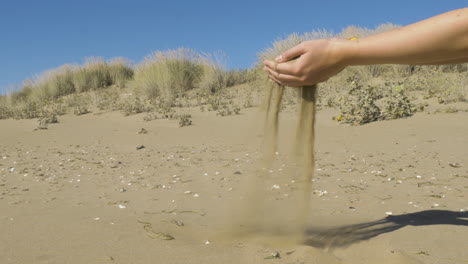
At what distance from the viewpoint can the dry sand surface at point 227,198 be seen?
219 cm

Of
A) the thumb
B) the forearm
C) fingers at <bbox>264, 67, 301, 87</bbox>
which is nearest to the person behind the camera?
the forearm

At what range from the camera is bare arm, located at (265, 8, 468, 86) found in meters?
1.62

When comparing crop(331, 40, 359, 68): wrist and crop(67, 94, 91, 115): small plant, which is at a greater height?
crop(67, 94, 91, 115): small plant

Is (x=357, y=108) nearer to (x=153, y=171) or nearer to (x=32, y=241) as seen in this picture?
(x=153, y=171)

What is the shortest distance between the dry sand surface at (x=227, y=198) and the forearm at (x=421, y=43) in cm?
94

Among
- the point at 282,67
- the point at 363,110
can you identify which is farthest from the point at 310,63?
the point at 363,110

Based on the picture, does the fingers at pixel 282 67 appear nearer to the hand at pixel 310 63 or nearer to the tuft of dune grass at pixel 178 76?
the hand at pixel 310 63

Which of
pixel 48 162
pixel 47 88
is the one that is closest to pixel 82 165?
pixel 48 162

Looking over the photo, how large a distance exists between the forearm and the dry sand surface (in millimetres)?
941

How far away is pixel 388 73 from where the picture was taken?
37.4 ft

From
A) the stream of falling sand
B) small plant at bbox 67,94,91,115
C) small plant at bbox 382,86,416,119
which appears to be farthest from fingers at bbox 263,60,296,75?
small plant at bbox 67,94,91,115

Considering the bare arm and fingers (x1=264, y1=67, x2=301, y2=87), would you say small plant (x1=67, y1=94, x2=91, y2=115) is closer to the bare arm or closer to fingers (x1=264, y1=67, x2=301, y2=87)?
fingers (x1=264, y1=67, x2=301, y2=87)

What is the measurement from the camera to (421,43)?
5.49 ft

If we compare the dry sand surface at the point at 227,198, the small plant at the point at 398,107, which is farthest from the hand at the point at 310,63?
the small plant at the point at 398,107
